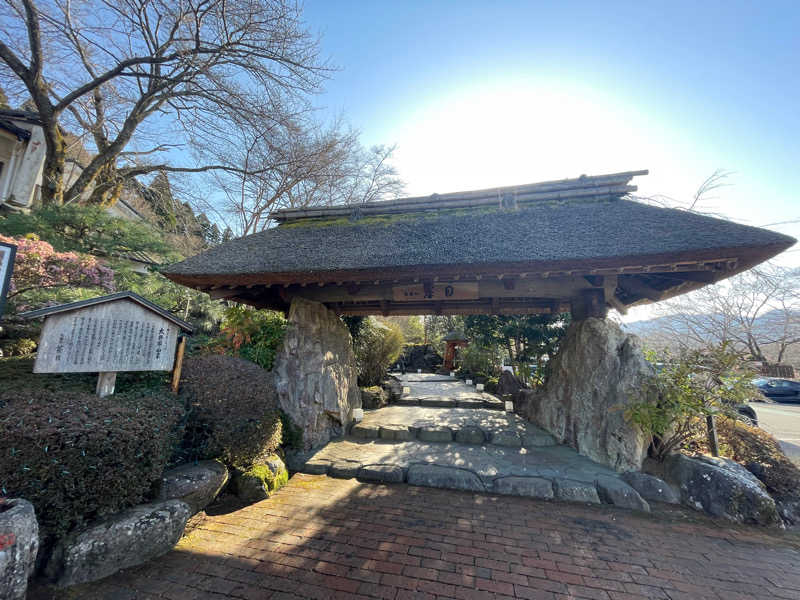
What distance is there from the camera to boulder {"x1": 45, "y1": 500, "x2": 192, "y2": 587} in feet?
6.98

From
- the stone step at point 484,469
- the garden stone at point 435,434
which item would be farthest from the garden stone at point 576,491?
the garden stone at point 435,434

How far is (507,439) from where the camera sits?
5.23m

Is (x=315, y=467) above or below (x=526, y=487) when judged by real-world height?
below

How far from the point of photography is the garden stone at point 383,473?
4.17 meters

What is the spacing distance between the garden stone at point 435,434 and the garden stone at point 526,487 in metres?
1.55

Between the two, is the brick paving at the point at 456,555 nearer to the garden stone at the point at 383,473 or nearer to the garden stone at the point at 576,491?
the garden stone at the point at 576,491

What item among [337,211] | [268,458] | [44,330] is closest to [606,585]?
→ [268,458]

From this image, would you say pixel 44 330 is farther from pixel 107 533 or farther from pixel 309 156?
pixel 309 156

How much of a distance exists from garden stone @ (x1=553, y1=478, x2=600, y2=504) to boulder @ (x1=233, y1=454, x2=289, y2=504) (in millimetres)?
3716

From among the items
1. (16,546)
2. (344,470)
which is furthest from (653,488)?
(16,546)

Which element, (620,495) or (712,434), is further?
(712,434)

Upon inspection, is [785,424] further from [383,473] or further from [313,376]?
[313,376]

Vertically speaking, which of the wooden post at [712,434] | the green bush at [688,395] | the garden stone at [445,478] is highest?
the green bush at [688,395]

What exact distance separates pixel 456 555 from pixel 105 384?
3.74 metres
